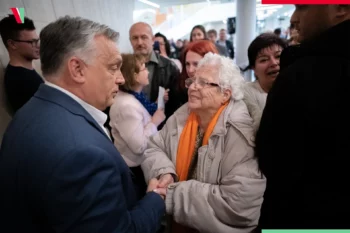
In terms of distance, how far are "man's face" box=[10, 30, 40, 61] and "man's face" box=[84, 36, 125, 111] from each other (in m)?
1.58

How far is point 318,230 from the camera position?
0.84m

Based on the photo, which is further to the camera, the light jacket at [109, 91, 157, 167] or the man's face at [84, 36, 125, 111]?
the light jacket at [109, 91, 157, 167]

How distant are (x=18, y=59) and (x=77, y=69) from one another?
5.36ft

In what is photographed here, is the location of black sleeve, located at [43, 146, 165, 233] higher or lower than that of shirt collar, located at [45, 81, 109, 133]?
lower

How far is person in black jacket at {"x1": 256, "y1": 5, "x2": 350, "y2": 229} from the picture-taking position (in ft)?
2.34

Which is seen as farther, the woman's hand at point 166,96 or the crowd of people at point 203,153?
the woman's hand at point 166,96

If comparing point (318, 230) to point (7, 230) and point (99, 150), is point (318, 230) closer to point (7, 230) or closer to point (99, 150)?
point (99, 150)

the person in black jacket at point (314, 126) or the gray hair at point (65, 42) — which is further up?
the gray hair at point (65, 42)

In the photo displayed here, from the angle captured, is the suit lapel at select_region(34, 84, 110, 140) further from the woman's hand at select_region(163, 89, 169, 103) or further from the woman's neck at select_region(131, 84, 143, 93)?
the woman's hand at select_region(163, 89, 169, 103)

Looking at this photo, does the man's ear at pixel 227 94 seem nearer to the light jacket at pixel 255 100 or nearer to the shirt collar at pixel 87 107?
the light jacket at pixel 255 100

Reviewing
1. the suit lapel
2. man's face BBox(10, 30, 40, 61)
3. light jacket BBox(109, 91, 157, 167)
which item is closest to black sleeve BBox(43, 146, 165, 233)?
the suit lapel

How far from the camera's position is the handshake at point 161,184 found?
4.09 ft

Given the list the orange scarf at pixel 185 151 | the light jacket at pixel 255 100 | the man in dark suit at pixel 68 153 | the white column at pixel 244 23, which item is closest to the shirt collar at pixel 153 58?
the light jacket at pixel 255 100

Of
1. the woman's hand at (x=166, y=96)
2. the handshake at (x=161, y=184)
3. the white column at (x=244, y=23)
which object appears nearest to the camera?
the handshake at (x=161, y=184)
